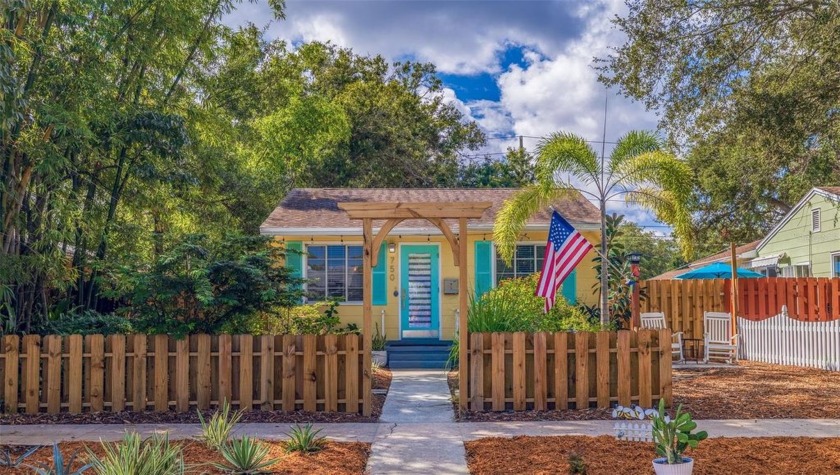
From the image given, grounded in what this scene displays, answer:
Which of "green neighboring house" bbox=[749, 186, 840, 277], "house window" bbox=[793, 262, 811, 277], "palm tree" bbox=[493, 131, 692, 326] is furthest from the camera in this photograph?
"house window" bbox=[793, 262, 811, 277]

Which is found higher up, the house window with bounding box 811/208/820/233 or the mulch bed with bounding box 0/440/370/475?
the house window with bounding box 811/208/820/233

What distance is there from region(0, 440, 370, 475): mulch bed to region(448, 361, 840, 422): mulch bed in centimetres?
199

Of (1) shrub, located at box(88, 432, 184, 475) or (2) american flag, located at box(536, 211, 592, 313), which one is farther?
(2) american flag, located at box(536, 211, 592, 313)

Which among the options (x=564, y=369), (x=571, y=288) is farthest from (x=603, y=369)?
(x=571, y=288)

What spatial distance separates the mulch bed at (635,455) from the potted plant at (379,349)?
19.4 ft

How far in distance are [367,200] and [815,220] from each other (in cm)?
1155

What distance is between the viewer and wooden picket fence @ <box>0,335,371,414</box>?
787cm

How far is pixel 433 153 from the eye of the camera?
1089 inches

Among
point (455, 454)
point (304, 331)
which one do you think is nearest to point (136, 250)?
point (304, 331)

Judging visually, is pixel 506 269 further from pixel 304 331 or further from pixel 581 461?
pixel 581 461

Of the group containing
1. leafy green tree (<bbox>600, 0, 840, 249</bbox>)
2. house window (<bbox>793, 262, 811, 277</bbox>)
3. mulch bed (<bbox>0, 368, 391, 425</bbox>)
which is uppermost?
leafy green tree (<bbox>600, 0, 840, 249</bbox>)

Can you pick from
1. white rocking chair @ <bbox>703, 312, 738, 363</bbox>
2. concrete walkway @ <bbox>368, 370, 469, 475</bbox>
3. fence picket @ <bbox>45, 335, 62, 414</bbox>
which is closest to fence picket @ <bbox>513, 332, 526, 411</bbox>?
concrete walkway @ <bbox>368, 370, 469, 475</bbox>

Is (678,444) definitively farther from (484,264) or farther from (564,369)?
(484,264)

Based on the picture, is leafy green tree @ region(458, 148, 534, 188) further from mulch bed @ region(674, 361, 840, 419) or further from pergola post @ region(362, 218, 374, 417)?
pergola post @ region(362, 218, 374, 417)
